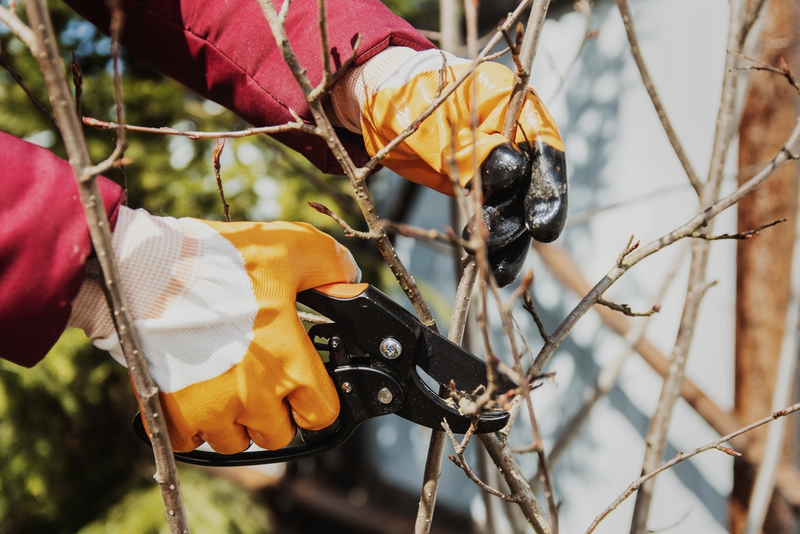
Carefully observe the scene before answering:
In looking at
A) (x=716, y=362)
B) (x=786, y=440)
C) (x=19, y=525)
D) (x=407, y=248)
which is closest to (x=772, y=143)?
(x=716, y=362)

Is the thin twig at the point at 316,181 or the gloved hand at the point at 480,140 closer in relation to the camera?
the gloved hand at the point at 480,140

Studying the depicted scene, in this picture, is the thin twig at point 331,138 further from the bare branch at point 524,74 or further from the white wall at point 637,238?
the white wall at point 637,238

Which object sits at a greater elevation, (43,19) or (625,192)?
(625,192)

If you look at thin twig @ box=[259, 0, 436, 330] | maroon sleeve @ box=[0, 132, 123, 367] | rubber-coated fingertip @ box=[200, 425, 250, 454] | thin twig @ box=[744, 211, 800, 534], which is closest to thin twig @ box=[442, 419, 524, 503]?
thin twig @ box=[259, 0, 436, 330]

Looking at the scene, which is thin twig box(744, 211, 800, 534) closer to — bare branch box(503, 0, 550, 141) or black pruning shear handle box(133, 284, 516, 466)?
black pruning shear handle box(133, 284, 516, 466)

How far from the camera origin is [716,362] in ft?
5.87

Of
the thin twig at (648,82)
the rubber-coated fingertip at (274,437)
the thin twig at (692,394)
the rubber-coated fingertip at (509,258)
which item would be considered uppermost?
the thin twig at (648,82)

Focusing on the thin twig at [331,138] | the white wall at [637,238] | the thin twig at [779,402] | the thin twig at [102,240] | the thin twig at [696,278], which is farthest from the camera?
the white wall at [637,238]

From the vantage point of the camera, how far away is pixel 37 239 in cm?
66

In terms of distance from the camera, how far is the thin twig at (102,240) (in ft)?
1.63

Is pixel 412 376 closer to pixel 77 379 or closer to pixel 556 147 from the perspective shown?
pixel 556 147

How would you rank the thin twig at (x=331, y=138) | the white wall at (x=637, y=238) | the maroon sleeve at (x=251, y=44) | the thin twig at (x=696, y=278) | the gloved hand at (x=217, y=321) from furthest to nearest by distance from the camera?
the white wall at (x=637, y=238) < the thin twig at (x=696, y=278) < the maroon sleeve at (x=251, y=44) < the gloved hand at (x=217, y=321) < the thin twig at (x=331, y=138)

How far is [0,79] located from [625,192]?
7.22 feet

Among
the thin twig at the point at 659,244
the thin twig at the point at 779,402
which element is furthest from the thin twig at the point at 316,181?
the thin twig at the point at 779,402
